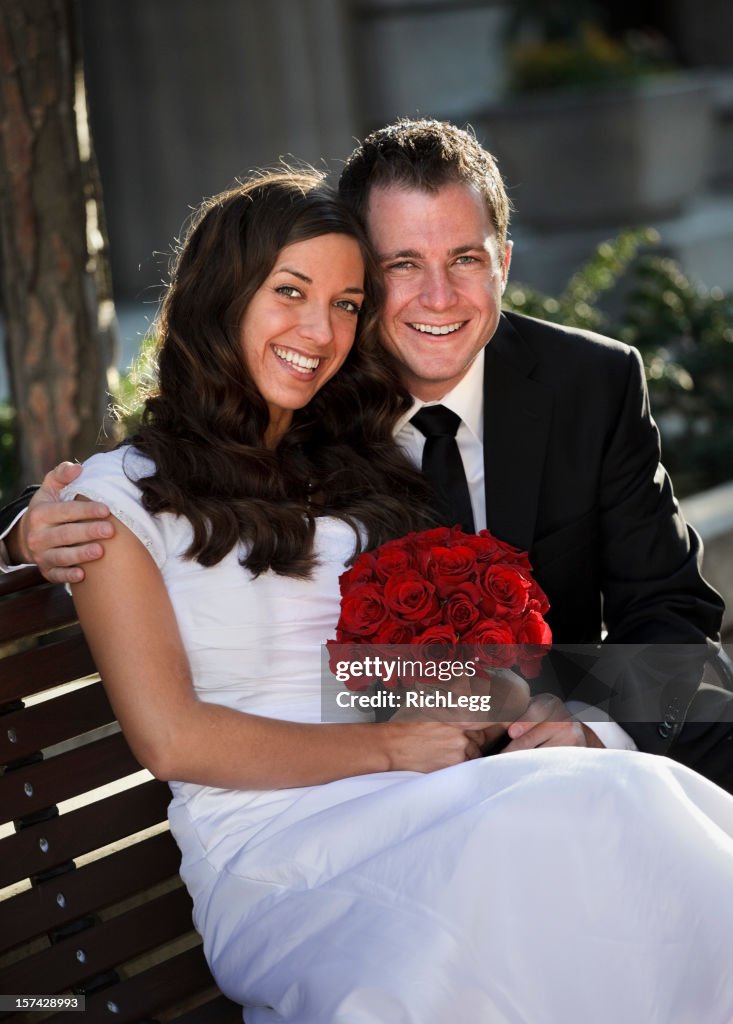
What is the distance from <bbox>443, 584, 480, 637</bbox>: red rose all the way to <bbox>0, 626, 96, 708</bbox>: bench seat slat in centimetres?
84

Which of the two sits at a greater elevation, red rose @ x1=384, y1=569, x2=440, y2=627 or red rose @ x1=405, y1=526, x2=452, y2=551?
red rose @ x1=405, y1=526, x2=452, y2=551

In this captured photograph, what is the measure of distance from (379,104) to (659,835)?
9.52 m

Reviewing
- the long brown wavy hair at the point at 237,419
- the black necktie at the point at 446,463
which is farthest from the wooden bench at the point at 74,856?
the black necktie at the point at 446,463

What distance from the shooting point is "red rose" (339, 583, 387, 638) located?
8.07 feet

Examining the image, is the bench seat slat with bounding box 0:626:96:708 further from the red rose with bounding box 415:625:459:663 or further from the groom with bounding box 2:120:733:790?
the groom with bounding box 2:120:733:790

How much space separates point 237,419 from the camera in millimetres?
2975

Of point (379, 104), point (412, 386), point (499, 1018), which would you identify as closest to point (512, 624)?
point (499, 1018)

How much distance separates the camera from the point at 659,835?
7.47 feet

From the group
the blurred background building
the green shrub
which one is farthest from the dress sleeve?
the blurred background building

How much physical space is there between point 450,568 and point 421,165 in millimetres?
1176

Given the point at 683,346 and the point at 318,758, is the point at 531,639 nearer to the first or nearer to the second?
the point at 318,758

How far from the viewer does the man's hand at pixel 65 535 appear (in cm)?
259

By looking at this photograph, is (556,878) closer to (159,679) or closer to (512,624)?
(512,624)

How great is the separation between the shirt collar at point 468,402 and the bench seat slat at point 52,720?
1.06m
